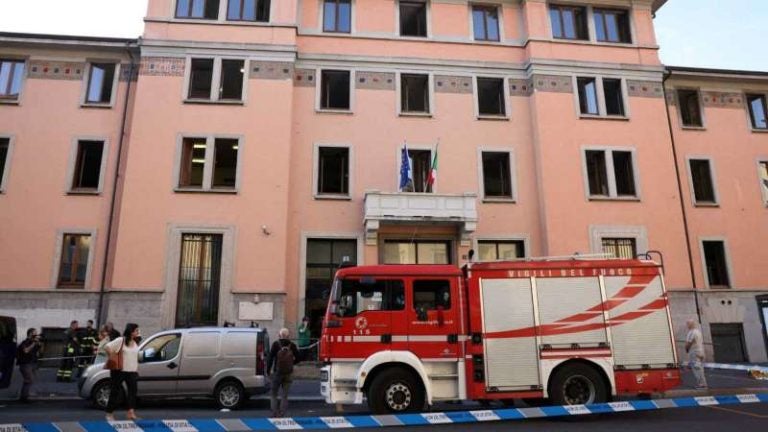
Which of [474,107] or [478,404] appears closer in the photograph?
[478,404]

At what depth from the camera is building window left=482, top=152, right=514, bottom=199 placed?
22203 millimetres

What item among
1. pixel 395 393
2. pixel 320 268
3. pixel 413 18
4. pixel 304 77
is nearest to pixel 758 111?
pixel 413 18

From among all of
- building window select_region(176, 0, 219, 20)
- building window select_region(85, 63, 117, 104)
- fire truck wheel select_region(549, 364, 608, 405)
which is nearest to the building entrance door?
fire truck wheel select_region(549, 364, 608, 405)

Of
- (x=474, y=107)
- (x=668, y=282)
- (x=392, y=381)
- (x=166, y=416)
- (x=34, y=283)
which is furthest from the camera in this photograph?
(x=474, y=107)

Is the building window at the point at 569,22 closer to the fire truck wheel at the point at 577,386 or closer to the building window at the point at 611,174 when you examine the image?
the building window at the point at 611,174

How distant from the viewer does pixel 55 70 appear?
844 inches

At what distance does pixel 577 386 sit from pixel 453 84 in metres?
15.4

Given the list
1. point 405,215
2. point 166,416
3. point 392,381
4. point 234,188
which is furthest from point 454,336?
→ point 234,188

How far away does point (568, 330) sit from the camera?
35.2 feet

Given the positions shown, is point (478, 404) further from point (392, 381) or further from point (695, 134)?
point (695, 134)

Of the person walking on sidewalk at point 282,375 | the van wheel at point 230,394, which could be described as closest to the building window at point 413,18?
the person walking on sidewalk at point 282,375

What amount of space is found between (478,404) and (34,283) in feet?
55.1

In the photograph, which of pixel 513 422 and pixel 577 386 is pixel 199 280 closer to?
pixel 513 422

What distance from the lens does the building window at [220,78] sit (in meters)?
21.2
